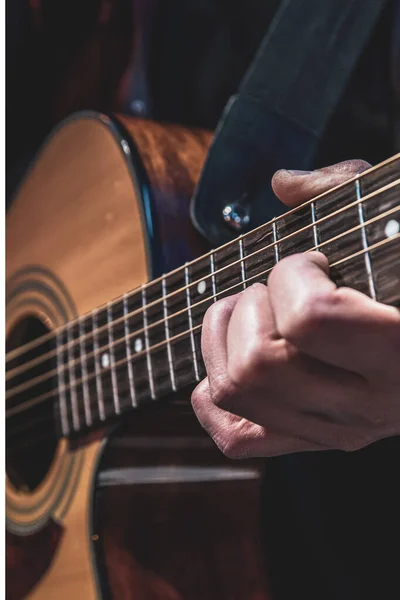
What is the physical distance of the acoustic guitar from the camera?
610 millimetres

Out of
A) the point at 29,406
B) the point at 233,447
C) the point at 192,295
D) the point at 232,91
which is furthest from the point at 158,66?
the point at 233,447

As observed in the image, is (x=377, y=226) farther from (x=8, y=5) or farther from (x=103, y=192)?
(x=8, y=5)

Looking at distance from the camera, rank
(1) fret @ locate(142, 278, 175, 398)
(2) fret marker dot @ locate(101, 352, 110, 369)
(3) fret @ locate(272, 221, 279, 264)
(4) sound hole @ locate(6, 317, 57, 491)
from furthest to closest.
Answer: (4) sound hole @ locate(6, 317, 57, 491), (2) fret marker dot @ locate(101, 352, 110, 369), (1) fret @ locate(142, 278, 175, 398), (3) fret @ locate(272, 221, 279, 264)

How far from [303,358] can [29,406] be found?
0.51m

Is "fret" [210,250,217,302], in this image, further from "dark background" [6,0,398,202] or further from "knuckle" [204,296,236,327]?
"dark background" [6,0,398,202]

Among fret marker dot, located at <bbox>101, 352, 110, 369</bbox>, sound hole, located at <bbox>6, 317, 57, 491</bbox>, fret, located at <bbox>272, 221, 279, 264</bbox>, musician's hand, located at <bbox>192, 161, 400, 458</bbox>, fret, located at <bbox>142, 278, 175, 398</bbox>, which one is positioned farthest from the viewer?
sound hole, located at <bbox>6, 317, 57, 491</bbox>

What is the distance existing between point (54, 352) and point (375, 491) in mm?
345

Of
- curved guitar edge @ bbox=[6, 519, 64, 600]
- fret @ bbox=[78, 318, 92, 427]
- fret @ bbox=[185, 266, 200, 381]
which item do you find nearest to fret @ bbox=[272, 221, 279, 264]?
fret @ bbox=[185, 266, 200, 381]

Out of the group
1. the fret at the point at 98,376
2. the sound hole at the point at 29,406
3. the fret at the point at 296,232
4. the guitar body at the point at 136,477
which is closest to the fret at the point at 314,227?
the fret at the point at 296,232

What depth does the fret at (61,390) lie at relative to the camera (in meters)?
0.77

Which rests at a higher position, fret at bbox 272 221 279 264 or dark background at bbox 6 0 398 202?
dark background at bbox 6 0 398 202

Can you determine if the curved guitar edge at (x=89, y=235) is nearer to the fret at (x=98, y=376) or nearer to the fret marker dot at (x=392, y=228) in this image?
the fret at (x=98, y=376)

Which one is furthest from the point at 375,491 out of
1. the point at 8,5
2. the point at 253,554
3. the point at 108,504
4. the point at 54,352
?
the point at 8,5

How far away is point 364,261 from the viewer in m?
0.41
